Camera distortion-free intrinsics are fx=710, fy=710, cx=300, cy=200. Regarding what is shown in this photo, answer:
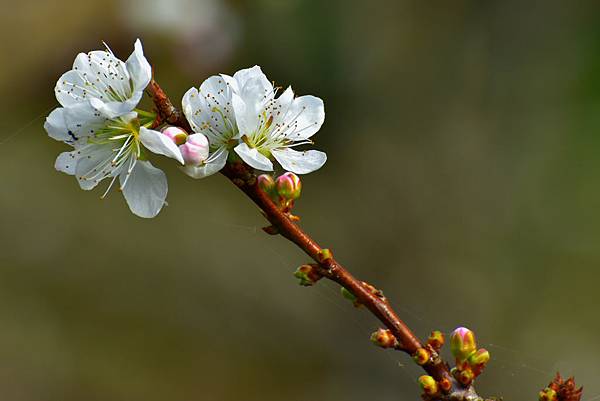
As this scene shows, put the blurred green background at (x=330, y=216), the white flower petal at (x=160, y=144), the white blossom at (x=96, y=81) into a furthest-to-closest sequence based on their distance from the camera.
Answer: the blurred green background at (x=330, y=216) → the white blossom at (x=96, y=81) → the white flower petal at (x=160, y=144)

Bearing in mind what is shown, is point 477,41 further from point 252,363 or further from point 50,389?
point 50,389

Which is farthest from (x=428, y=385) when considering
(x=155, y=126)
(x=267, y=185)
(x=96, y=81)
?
(x=96, y=81)

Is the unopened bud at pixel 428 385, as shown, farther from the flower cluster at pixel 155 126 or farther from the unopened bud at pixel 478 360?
the flower cluster at pixel 155 126

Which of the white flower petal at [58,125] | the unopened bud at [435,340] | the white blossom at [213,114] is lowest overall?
the white flower petal at [58,125]

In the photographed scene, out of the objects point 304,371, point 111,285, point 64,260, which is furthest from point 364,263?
point 64,260

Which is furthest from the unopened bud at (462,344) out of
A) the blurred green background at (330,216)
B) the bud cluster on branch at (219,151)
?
the blurred green background at (330,216)
